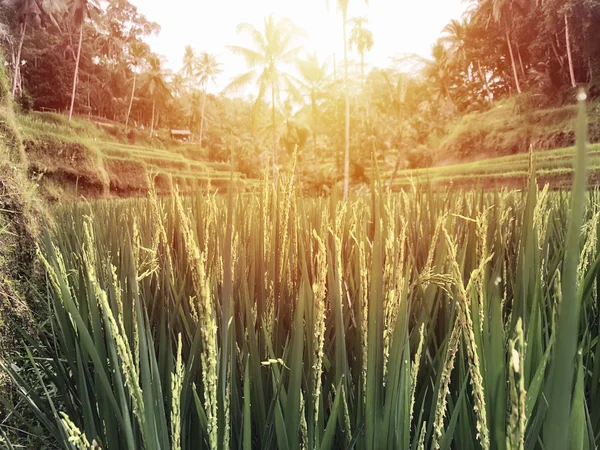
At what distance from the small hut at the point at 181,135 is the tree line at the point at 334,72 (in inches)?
10.0

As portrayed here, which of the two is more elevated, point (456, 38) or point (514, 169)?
point (456, 38)

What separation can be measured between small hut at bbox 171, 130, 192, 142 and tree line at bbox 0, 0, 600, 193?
25cm

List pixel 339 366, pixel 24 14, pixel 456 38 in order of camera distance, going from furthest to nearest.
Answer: pixel 456 38 → pixel 24 14 → pixel 339 366

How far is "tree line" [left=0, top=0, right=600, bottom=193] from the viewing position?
6465mm

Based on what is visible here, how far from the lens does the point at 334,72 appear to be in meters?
3.50

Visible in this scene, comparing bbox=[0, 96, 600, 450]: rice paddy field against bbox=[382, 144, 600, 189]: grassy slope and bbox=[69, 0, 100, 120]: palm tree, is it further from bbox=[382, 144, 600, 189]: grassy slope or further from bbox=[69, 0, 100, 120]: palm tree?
bbox=[69, 0, 100, 120]: palm tree

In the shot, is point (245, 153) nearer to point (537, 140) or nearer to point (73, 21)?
point (73, 21)

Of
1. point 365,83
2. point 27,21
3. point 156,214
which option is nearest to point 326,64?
point 365,83

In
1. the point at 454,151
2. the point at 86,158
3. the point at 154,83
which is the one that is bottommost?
the point at 86,158

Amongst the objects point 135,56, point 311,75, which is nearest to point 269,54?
point 311,75

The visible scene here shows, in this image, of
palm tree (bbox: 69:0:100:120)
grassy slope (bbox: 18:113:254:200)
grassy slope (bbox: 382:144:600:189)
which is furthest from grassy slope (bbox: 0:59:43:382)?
palm tree (bbox: 69:0:100:120)

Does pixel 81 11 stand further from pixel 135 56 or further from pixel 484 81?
pixel 484 81

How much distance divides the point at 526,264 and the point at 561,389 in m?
0.33

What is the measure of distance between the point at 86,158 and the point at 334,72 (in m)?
6.57
